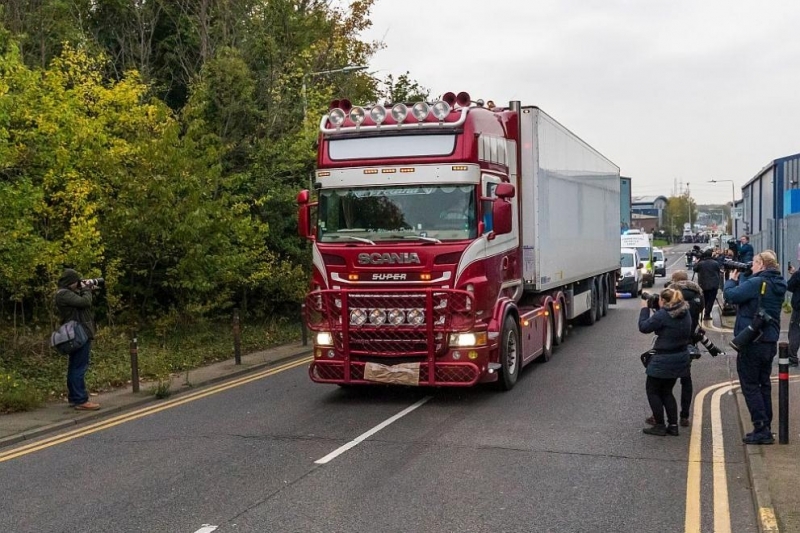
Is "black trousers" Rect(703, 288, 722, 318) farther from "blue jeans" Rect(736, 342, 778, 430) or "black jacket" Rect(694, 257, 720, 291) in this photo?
"blue jeans" Rect(736, 342, 778, 430)

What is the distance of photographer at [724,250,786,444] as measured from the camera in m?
7.98

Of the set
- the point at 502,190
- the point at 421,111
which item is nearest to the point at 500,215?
the point at 502,190

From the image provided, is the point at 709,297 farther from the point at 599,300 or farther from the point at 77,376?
the point at 77,376

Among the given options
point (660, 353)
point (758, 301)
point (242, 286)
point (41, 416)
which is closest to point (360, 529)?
point (660, 353)

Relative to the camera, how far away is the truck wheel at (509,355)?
1113cm

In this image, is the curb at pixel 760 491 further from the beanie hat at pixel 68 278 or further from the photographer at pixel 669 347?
the beanie hat at pixel 68 278

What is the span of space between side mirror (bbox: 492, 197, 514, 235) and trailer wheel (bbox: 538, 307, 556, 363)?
3.97 m

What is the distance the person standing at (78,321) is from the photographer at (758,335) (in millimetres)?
7916

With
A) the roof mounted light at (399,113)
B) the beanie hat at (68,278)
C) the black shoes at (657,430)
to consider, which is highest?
the roof mounted light at (399,113)

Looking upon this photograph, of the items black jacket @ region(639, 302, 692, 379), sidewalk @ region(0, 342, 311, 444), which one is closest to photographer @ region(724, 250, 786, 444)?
black jacket @ region(639, 302, 692, 379)

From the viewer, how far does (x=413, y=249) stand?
10.3 meters

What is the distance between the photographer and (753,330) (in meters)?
7.95

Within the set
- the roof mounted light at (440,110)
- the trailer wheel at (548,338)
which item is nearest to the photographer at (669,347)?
the roof mounted light at (440,110)

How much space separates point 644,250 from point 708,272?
809 inches
